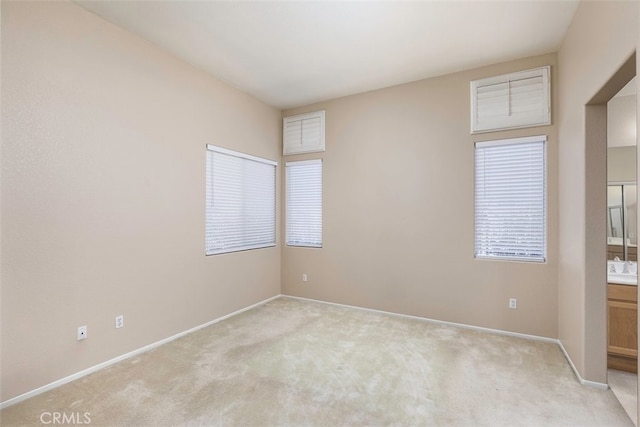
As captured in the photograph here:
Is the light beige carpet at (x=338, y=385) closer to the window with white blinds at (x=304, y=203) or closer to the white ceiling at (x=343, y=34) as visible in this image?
the window with white blinds at (x=304, y=203)

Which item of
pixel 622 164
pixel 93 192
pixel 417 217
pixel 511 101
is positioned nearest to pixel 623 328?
pixel 622 164

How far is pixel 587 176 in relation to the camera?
7.40 ft

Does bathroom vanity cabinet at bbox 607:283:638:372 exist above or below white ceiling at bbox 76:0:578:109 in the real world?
below

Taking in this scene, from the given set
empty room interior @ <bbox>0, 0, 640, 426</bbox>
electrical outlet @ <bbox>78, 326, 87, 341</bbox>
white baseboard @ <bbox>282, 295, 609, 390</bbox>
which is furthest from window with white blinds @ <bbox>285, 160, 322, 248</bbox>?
electrical outlet @ <bbox>78, 326, 87, 341</bbox>

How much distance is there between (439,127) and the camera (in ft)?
11.9

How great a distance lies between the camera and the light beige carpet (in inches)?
76.4

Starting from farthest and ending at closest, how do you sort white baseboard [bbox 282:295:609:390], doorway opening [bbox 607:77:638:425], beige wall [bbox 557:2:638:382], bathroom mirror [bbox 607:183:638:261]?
bathroom mirror [bbox 607:183:638:261]
doorway opening [bbox 607:77:638:425]
white baseboard [bbox 282:295:609:390]
beige wall [bbox 557:2:638:382]

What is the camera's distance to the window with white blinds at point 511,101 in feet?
10.2

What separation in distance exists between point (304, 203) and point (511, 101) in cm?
301

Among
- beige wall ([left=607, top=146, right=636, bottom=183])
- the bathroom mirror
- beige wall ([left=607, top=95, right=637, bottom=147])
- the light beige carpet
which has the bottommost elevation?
the light beige carpet

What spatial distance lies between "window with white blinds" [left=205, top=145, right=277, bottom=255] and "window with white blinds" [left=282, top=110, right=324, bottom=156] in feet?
1.41

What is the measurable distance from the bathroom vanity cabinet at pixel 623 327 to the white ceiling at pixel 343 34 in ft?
8.05

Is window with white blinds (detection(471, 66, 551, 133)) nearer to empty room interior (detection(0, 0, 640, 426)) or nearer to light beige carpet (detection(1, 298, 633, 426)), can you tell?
empty room interior (detection(0, 0, 640, 426))

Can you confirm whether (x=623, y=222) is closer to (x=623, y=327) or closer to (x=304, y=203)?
(x=623, y=327)
